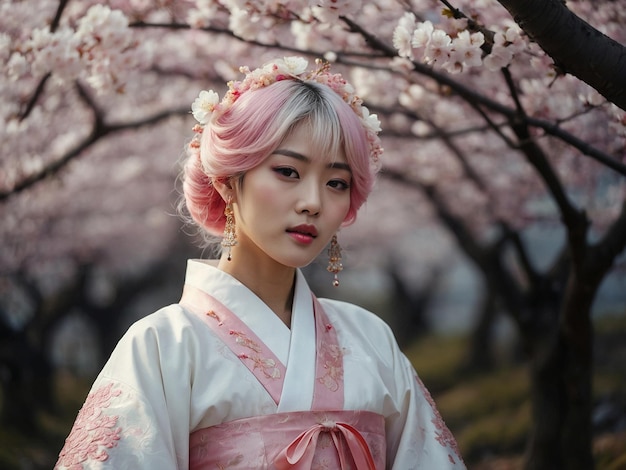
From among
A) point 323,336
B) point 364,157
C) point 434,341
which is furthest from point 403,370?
point 434,341

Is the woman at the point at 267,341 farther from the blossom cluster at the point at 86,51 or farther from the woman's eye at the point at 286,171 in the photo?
the blossom cluster at the point at 86,51

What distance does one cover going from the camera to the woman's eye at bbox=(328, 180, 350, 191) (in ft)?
8.87

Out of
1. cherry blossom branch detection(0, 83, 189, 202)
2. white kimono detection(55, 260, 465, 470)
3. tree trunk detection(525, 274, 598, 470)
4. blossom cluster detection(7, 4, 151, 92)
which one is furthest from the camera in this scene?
cherry blossom branch detection(0, 83, 189, 202)

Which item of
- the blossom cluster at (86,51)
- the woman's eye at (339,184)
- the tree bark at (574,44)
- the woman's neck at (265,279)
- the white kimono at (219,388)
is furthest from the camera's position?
the blossom cluster at (86,51)

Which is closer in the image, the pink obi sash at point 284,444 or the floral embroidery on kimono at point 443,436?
the pink obi sash at point 284,444

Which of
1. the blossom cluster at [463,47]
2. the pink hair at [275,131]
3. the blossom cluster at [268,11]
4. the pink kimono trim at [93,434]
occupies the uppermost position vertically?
the blossom cluster at [268,11]

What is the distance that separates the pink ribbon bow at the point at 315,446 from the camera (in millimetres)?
2467

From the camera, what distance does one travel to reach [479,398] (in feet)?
39.5

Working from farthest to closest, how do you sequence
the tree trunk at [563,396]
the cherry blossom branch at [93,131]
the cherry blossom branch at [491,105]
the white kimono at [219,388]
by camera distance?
the cherry blossom branch at [93,131] → the tree trunk at [563,396] → the cherry blossom branch at [491,105] → the white kimono at [219,388]

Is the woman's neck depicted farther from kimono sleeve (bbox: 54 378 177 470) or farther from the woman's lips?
kimono sleeve (bbox: 54 378 177 470)

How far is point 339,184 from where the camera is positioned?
8.95 ft

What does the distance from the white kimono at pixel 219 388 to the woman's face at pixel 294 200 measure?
24 cm

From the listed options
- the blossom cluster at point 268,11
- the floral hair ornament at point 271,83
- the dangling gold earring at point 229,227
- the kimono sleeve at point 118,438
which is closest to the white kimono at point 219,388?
the kimono sleeve at point 118,438

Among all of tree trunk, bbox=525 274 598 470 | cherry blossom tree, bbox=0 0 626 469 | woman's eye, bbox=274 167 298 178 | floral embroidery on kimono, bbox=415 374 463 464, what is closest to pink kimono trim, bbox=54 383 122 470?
woman's eye, bbox=274 167 298 178
